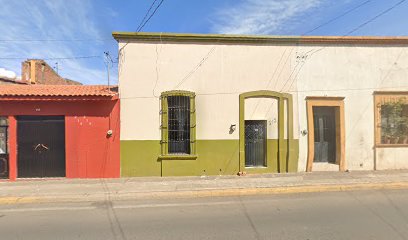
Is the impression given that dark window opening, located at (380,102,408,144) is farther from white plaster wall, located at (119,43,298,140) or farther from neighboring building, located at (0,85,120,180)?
neighboring building, located at (0,85,120,180)

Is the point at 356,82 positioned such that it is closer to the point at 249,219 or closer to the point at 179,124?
the point at 179,124

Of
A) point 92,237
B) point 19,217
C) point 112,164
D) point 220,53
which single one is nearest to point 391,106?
point 220,53

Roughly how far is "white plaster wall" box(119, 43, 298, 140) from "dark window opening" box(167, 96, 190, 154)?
0.44 metres

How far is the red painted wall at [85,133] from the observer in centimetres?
1088

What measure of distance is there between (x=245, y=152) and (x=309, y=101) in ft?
10.7

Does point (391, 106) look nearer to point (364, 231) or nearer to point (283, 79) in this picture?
point (283, 79)

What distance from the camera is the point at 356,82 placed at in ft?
39.9

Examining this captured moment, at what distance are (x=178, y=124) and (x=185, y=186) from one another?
289 centimetres

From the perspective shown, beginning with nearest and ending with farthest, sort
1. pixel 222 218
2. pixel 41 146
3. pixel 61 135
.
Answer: pixel 222 218 < pixel 41 146 < pixel 61 135

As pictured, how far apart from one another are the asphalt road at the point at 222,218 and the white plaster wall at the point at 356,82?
12.6 ft

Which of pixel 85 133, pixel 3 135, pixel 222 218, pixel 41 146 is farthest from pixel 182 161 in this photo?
pixel 3 135

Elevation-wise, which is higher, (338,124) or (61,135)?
(338,124)

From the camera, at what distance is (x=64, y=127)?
11.2 meters

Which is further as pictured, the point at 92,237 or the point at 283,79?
the point at 283,79
